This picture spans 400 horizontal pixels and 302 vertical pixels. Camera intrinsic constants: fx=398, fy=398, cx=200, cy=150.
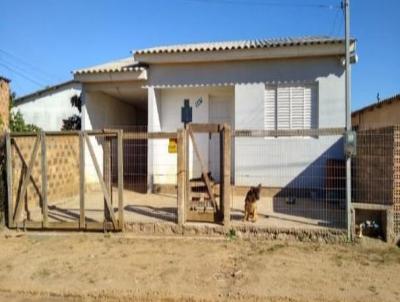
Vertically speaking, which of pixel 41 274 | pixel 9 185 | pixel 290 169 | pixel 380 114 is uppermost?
pixel 380 114

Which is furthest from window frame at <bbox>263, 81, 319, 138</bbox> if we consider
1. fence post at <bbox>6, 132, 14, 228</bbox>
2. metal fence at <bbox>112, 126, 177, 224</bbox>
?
fence post at <bbox>6, 132, 14, 228</bbox>

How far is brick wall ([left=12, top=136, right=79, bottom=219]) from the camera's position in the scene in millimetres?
8547

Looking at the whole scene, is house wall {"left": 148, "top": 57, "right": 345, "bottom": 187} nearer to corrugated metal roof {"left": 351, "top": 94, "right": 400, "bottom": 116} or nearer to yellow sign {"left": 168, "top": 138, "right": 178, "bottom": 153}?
yellow sign {"left": 168, "top": 138, "right": 178, "bottom": 153}

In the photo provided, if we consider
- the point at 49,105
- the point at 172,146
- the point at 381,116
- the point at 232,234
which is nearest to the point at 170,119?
the point at 172,146

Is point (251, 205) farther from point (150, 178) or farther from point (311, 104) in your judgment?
point (150, 178)

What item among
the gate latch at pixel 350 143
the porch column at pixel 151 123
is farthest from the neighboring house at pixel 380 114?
the gate latch at pixel 350 143

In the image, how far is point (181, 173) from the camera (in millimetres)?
7582

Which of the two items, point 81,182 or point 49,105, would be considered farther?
point 49,105

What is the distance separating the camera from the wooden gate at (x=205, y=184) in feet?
24.3

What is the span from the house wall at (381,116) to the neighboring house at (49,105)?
40.1 feet

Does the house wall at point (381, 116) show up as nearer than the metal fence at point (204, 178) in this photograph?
No

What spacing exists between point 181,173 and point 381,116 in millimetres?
13669

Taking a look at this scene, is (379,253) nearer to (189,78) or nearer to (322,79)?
(322,79)

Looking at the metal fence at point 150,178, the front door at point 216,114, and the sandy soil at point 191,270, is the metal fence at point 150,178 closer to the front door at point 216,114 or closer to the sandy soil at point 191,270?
the front door at point 216,114
